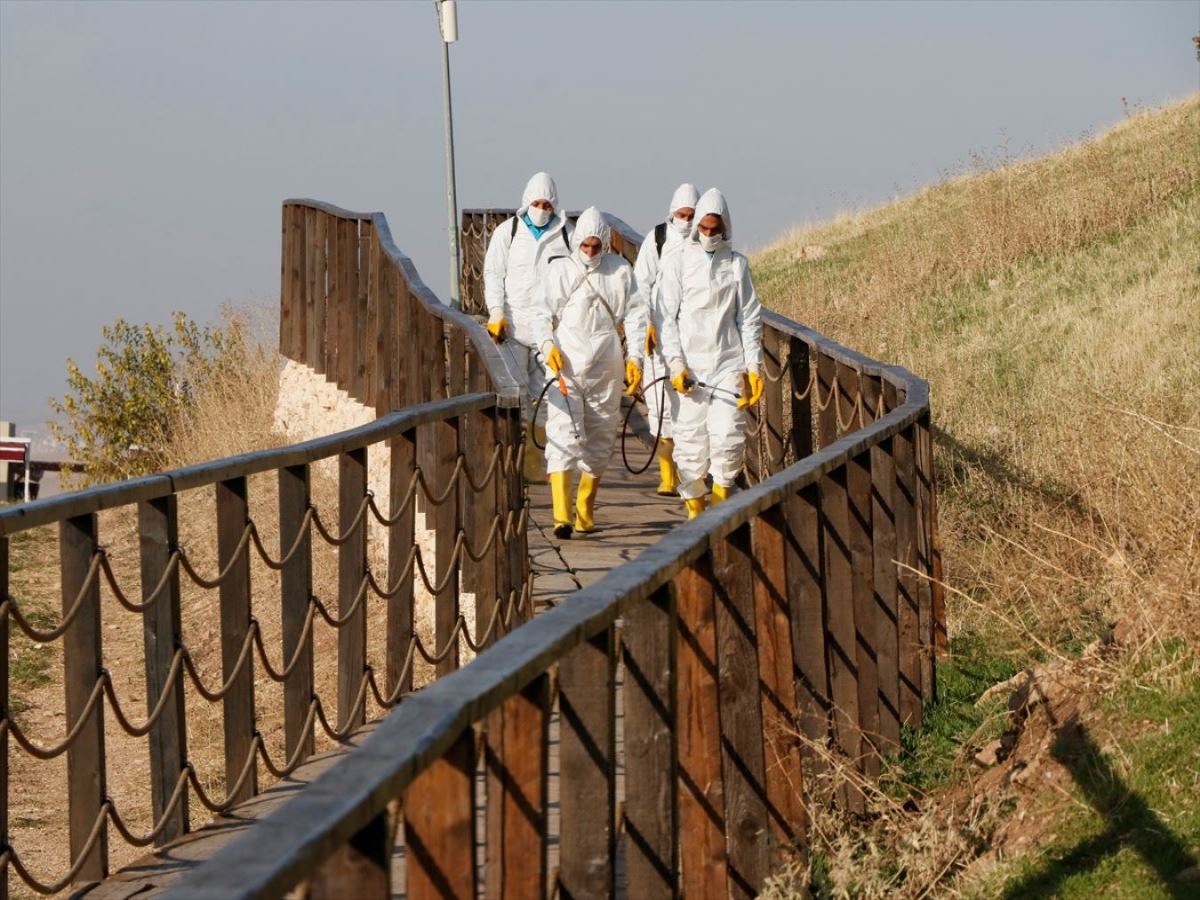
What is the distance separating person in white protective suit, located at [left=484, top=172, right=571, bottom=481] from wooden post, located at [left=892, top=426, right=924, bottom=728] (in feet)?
15.0

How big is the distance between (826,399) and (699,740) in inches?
233

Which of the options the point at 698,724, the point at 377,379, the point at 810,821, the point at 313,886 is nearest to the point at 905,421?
the point at 810,821

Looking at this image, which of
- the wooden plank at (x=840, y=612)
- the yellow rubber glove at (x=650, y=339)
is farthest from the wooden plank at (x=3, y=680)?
the yellow rubber glove at (x=650, y=339)

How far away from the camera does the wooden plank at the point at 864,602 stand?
660 centimetres

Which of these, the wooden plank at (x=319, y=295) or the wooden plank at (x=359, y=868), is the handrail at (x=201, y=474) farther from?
the wooden plank at (x=319, y=295)

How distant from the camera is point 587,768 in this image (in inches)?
145

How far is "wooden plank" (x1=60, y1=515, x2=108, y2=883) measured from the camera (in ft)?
17.4

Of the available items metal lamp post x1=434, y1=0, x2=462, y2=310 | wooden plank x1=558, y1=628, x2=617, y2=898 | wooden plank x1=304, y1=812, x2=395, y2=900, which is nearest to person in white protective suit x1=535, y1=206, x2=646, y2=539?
wooden plank x1=558, y1=628, x2=617, y2=898

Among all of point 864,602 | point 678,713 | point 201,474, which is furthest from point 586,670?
point 864,602

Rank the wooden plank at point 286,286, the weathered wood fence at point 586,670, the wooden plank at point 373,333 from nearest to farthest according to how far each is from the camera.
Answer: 1. the weathered wood fence at point 586,670
2. the wooden plank at point 373,333
3. the wooden plank at point 286,286

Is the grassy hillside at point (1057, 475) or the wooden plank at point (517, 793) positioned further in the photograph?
the grassy hillside at point (1057, 475)

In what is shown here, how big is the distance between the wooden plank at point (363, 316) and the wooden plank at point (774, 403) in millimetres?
3720

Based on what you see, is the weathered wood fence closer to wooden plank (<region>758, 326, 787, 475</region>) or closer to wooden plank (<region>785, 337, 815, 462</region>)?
wooden plank (<region>785, 337, 815, 462</region>)

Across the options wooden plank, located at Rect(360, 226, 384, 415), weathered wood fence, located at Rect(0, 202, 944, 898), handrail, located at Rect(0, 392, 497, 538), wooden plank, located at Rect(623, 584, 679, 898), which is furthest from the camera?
wooden plank, located at Rect(360, 226, 384, 415)
